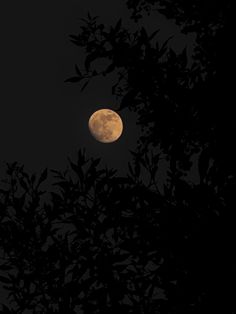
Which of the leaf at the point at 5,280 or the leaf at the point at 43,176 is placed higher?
the leaf at the point at 43,176

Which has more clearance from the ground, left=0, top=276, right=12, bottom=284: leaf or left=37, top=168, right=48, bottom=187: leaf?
left=37, top=168, right=48, bottom=187: leaf

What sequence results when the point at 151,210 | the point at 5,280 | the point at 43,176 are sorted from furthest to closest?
the point at 43,176, the point at 5,280, the point at 151,210

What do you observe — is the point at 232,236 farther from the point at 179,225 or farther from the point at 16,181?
the point at 16,181

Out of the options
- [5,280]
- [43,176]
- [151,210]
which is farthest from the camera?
[43,176]

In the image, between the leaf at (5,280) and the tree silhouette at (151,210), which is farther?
the leaf at (5,280)

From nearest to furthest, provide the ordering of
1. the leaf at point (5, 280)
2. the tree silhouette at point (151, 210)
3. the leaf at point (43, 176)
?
the tree silhouette at point (151, 210) → the leaf at point (5, 280) → the leaf at point (43, 176)

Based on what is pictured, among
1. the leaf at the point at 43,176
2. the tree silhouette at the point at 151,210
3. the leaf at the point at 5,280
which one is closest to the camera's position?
the tree silhouette at the point at 151,210

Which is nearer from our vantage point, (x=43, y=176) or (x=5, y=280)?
(x=5, y=280)

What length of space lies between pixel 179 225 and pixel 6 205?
335 centimetres

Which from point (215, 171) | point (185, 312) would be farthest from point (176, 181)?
point (185, 312)

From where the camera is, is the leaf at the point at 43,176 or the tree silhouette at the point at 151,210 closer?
the tree silhouette at the point at 151,210

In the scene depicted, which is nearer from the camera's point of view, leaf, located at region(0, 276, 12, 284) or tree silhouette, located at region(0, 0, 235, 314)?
tree silhouette, located at region(0, 0, 235, 314)

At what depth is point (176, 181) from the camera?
4.76 metres

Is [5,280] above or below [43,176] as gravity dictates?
below
